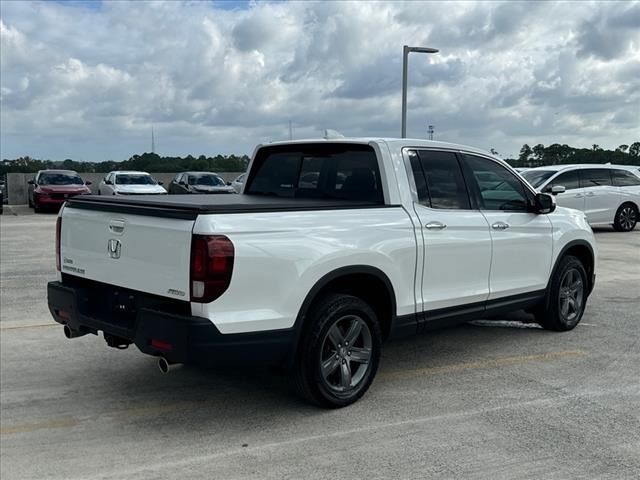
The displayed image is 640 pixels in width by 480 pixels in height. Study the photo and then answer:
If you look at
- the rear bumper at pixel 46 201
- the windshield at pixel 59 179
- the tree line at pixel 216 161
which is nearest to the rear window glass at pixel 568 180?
the tree line at pixel 216 161

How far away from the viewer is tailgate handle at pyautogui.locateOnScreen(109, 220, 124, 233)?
4.28 meters

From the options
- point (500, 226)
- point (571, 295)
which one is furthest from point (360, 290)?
point (571, 295)

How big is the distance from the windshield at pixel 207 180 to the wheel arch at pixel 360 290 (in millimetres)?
23107

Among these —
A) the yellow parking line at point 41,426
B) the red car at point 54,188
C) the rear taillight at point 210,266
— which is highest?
the rear taillight at point 210,266

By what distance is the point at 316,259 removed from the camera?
4211 millimetres

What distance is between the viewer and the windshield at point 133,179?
2542 cm

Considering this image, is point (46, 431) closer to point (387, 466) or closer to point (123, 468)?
point (123, 468)

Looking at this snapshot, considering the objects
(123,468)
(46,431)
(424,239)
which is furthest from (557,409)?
(46,431)

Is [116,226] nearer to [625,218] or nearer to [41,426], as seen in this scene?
[41,426]

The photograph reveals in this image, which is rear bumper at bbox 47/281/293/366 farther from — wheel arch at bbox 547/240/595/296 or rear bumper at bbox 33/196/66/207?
rear bumper at bbox 33/196/66/207

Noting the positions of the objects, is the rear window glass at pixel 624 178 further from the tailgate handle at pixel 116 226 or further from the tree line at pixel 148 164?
the tree line at pixel 148 164

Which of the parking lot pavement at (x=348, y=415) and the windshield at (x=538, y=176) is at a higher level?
the windshield at (x=538, y=176)

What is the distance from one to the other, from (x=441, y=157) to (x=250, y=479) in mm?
3026

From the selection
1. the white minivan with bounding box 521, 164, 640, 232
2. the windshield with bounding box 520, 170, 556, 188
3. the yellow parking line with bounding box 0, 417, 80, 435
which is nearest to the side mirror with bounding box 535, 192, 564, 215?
the yellow parking line with bounding box 0, 417, 80, 435
